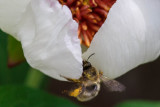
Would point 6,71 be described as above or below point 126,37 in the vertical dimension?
A: below

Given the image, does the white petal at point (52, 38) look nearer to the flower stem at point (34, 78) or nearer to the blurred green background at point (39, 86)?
the blurred green background at point (39, 86)

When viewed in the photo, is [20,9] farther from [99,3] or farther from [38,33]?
[99,3]

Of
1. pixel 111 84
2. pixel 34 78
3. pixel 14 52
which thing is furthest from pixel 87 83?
pixel 34 78

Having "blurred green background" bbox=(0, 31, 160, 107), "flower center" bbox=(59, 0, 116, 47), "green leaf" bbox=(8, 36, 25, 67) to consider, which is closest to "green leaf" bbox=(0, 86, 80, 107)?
"blurred green background" bbox=(0, 31, 160, 107)

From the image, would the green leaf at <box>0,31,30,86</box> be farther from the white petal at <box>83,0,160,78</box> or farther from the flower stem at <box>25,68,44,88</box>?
the white petal at <box>83,0,160,78</box>

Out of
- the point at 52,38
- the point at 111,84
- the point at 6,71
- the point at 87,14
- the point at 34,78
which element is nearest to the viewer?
the point at 52,38

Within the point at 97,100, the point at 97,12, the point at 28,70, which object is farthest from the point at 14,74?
the point at 97,100

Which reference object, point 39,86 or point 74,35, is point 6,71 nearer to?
point 39,86
